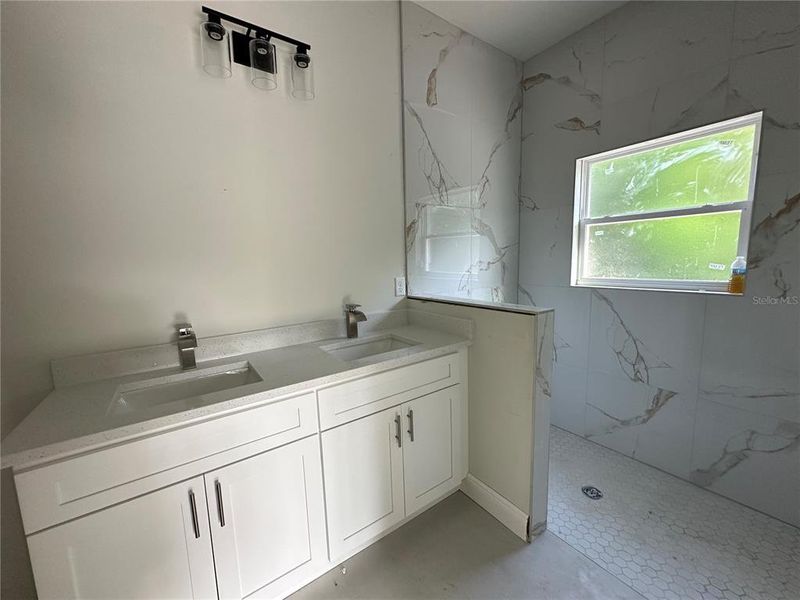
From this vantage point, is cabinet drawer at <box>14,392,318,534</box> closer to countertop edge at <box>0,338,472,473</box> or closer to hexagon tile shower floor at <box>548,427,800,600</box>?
countertop edge at <box>0,338,472,473</box>

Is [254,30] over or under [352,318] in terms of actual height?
over

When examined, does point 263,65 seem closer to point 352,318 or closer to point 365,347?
point 352,318

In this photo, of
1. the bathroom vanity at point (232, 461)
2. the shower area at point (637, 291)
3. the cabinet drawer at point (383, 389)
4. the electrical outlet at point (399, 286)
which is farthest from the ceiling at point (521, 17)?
the cabinet drawer at point (383, 389)

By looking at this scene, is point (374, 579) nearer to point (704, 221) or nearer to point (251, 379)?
point (251, 379)

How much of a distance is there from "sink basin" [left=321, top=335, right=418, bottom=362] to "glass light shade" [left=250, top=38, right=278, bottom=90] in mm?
1329

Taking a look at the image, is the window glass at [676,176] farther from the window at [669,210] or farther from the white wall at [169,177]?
the white wall at [169,177]

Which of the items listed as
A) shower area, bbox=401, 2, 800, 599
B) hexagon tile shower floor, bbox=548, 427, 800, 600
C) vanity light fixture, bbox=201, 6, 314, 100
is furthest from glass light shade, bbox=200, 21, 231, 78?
hexagon tile shower floor, bbox=548, 427, 800, 600

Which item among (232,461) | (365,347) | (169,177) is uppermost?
(169,177)

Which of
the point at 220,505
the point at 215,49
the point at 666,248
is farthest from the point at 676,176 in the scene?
the point at 220,505

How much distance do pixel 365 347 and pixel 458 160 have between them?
1475 mm

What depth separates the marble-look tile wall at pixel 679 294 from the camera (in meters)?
1.53

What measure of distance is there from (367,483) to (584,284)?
1993 millimetres

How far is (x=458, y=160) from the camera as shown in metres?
2.28

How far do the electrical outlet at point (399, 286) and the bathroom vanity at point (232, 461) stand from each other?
17.4 inches
